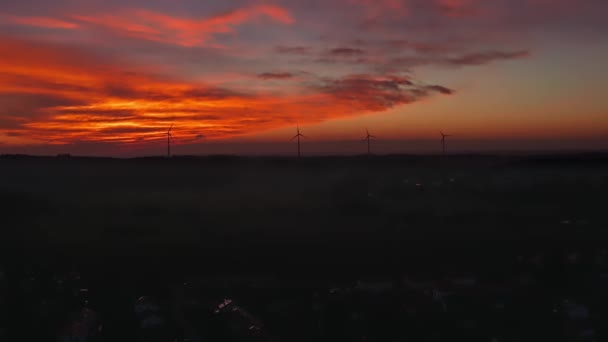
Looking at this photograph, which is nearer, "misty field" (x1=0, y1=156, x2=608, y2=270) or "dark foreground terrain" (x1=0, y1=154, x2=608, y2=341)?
"dark foreground terrain" (x1=0, y1=154, x2=608, y2=341)

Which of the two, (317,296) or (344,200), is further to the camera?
(344,200)

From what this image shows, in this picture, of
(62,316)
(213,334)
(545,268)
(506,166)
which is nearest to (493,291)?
(545,268)

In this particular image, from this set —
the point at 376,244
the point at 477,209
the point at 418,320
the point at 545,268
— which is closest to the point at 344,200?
the point at 477,209

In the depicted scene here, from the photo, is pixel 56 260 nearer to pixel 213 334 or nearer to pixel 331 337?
pixel 213 334

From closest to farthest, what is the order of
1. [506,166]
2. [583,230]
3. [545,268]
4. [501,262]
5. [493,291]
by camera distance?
1. [493,291]
2. [545,268]
3. [501,262]
4. [583,230]
5. [506,166]

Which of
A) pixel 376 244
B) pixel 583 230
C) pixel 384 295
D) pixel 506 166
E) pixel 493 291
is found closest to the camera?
pixel 384 295

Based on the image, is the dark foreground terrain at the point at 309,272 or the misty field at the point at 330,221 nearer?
the dark foreground terrain at the point at 309,272

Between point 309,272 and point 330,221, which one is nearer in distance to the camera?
point 309,272
